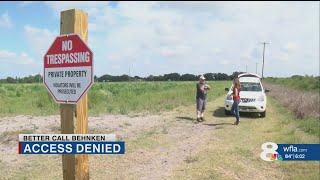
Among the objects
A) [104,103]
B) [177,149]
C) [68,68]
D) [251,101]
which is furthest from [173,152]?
[104,103]

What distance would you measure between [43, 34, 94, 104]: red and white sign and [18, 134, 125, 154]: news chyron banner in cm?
39

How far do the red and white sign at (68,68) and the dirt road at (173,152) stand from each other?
310 centimetres

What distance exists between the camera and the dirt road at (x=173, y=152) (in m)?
7.02

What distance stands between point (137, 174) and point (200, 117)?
24.4ft

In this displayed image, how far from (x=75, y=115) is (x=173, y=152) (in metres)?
5.02

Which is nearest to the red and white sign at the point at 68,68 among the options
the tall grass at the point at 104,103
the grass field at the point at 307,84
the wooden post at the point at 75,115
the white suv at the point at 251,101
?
the wooden post at the point at 75,115

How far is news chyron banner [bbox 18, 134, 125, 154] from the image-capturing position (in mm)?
3902

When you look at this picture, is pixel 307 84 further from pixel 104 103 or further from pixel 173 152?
pixel 173 152

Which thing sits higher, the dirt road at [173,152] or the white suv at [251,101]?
the white suv at [251,101]

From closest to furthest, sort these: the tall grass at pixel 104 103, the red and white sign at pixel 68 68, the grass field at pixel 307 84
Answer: the red and white sign at pixel 68 68 < the tall grass at pixel 104 103 < the grass field at pixel 307 84

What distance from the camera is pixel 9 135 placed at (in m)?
9.80

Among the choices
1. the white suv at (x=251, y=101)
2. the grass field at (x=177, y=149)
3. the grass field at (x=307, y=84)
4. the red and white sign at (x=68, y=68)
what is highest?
the red and white sign at (x=68, y=68)

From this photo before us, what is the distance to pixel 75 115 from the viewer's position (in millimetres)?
3943

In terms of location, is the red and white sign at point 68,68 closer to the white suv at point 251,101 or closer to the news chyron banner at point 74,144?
the news chyron banner at point 74,144
